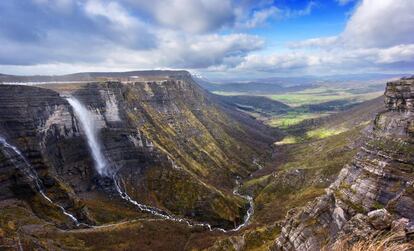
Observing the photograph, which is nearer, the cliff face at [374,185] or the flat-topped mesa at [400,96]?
the cliff face at [374,185]

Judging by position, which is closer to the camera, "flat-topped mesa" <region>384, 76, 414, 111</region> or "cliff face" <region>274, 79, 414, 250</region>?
"cliff face" <region>274, 79, 414, 250</region>

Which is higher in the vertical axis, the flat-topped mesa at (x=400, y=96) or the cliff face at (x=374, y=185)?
the flat-topped mesa at (x=400, y=96)

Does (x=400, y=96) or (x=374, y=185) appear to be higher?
(x=400, y=96)

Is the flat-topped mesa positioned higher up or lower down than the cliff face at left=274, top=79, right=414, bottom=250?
higher up

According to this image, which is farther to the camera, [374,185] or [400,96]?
[400,96]
